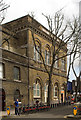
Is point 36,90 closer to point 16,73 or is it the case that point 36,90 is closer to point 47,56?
point 16,73

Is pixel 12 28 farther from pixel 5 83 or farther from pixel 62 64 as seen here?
pixel 62 64

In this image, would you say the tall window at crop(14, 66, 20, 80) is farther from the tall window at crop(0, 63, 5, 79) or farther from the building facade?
the tall window at crop(0, 63, 5, 79)

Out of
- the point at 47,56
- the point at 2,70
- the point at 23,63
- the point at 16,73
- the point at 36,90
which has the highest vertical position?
the point at 47,56

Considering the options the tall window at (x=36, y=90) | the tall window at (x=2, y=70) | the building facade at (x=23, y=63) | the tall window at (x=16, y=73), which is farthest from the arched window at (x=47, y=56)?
the tall window at (x=2, y=70)

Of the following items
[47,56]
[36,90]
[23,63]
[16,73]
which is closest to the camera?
[16,73]

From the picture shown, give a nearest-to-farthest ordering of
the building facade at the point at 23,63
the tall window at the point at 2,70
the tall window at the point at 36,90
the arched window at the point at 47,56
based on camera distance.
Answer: the tall window at the point at 2,70 → the building facade at the point at 23,63 → the tall window at the point at 36,90 → the arched window at the point at 47,56

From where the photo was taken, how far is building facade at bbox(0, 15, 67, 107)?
2175cm

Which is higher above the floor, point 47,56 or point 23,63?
point 47,56

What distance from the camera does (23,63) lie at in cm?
2469

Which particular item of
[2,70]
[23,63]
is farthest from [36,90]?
[2,70]

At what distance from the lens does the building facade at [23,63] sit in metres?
21.7

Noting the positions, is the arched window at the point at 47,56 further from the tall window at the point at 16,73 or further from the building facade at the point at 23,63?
the tall window at the point at 16,73

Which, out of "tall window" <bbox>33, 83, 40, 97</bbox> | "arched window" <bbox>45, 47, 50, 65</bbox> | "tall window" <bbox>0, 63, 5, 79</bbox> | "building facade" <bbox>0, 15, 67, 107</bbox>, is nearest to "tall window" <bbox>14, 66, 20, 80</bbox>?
"building facade" <bbox>0, 15, 67, 107</bbox>

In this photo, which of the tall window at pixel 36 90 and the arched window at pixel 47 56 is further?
the arched window at pixel 47 56
